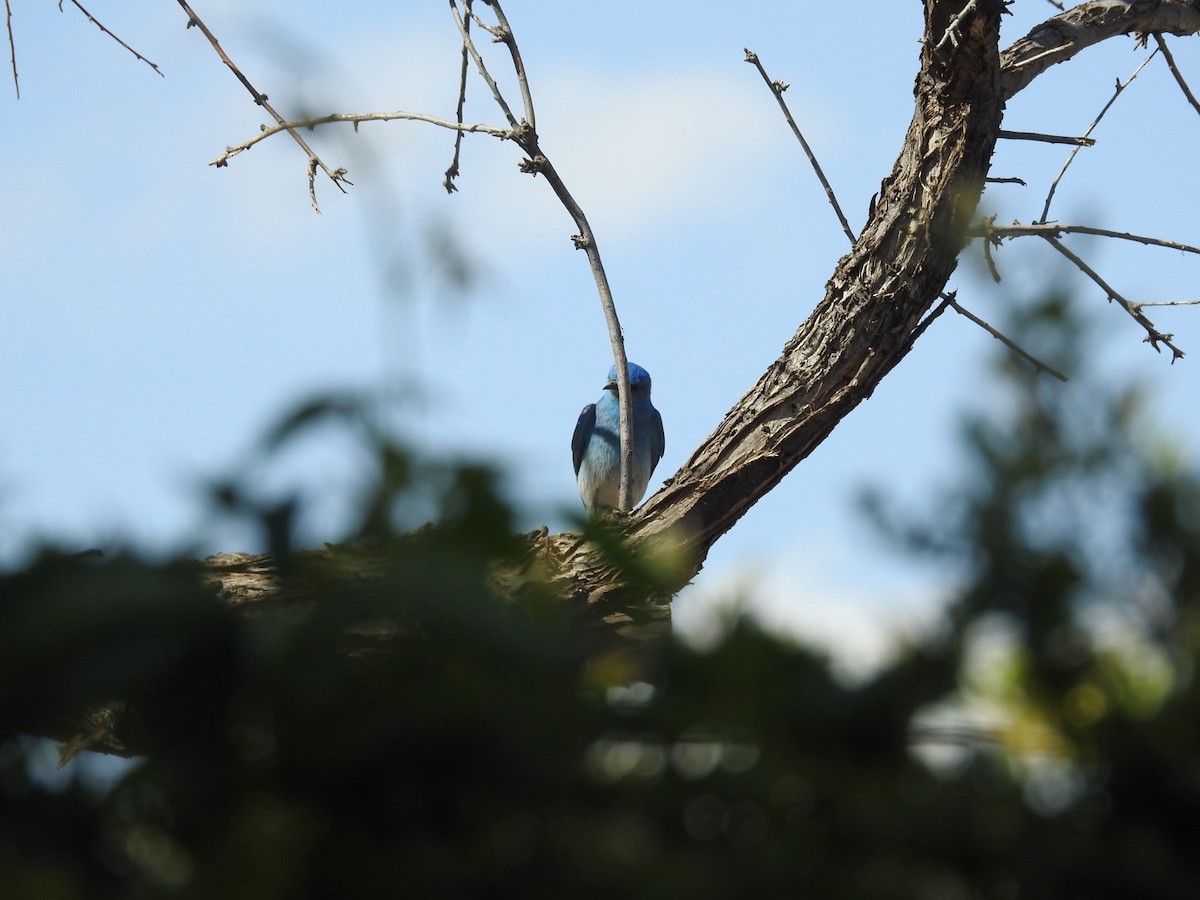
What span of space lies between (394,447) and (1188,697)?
59 cm

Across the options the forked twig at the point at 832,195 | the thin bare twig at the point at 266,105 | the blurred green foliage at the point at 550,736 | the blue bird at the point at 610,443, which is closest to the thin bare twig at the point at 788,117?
the forked twig at the point at 832,195

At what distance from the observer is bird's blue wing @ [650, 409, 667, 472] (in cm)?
1097

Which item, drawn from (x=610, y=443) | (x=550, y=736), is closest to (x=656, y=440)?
(x=610, y=443)

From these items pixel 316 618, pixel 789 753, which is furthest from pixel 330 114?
pixel 789 753

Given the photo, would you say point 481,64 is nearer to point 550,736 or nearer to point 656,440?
point 550,736

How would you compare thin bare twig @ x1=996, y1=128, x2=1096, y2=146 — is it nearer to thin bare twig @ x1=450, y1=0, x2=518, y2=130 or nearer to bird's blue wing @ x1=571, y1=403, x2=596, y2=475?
thin bare twig @ x1=450, y1=0, x2=518, y2=130

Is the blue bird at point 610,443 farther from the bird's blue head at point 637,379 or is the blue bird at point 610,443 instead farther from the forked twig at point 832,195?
the forked twig at point 832,195

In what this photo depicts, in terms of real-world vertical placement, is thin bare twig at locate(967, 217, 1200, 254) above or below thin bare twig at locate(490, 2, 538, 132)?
below

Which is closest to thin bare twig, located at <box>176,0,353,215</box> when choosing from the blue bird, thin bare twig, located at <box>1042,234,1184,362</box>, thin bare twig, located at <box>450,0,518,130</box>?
thin bare twig, located at <box>450,0,518,130</box>

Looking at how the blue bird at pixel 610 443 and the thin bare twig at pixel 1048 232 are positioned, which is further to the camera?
the blue bird at pixel 610 443

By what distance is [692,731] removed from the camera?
0.93 m

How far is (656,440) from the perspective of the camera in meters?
11.1

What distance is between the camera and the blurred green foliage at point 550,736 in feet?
2.79

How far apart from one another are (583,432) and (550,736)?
10.5m
